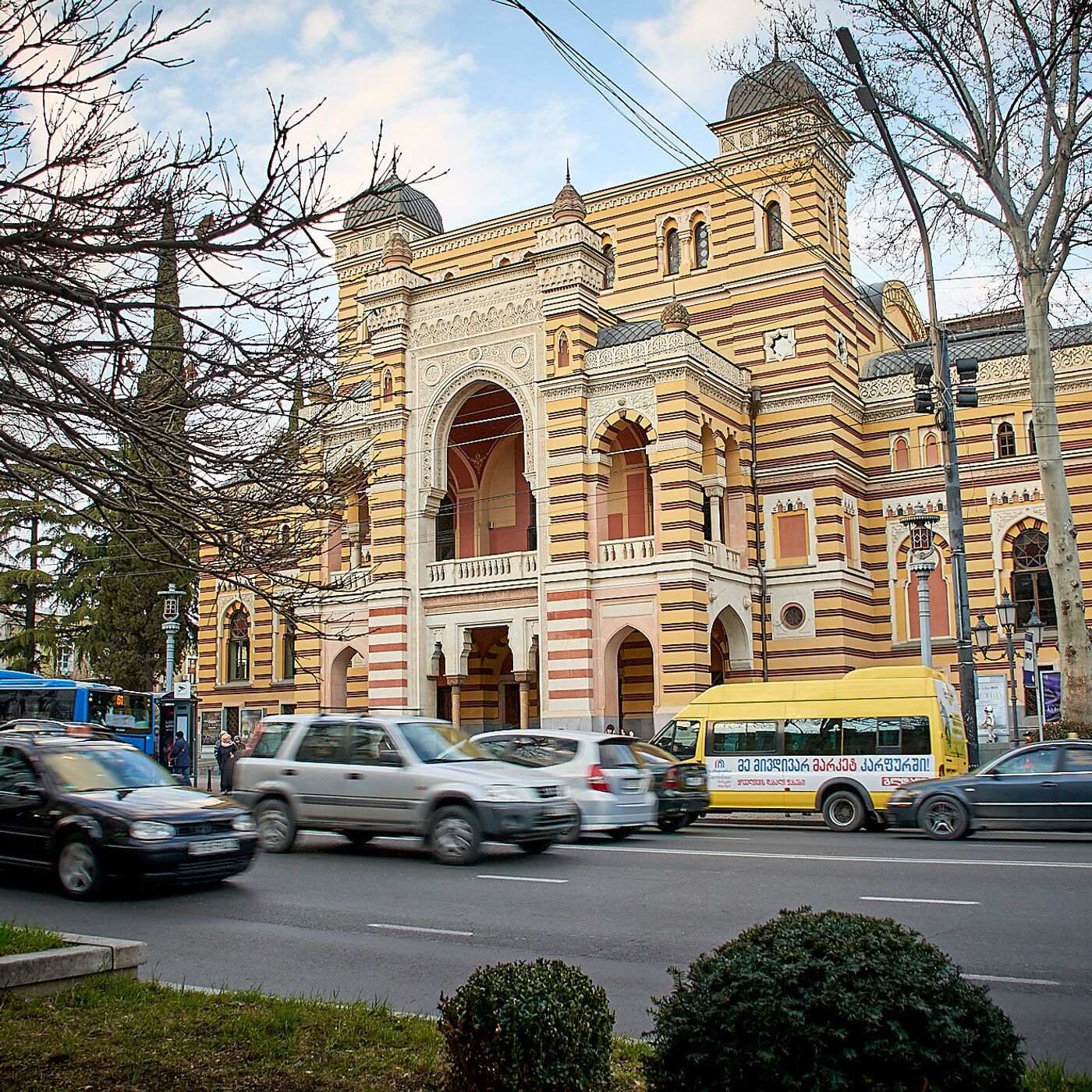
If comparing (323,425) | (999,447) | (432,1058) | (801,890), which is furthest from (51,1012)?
(999,447)

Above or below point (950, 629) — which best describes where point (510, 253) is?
above

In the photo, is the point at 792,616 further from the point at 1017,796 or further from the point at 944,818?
the point at 1017,796

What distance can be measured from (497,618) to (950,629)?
42.8 feet

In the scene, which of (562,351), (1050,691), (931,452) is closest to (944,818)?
(1050,691)

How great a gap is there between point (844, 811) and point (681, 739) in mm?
3247

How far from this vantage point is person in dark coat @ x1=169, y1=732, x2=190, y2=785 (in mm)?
31583

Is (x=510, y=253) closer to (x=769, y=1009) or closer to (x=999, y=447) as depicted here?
(x=999, y=447)

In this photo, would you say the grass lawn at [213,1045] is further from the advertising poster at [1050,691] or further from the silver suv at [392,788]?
the advertising poster at [1050,691]

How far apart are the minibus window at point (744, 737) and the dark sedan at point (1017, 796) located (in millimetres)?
3276

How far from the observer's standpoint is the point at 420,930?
980cm

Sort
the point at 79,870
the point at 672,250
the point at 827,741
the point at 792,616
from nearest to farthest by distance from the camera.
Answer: the point at 79,870 < the point at 827,741 < the point at 792,616 < the point at 672,250

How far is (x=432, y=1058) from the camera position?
18.5 ft

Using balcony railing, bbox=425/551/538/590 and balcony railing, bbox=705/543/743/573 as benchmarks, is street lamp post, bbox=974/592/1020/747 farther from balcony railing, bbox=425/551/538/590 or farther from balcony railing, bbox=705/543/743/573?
balcony railing, bbox=425/551/538/590

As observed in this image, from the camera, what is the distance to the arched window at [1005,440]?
107 ft
